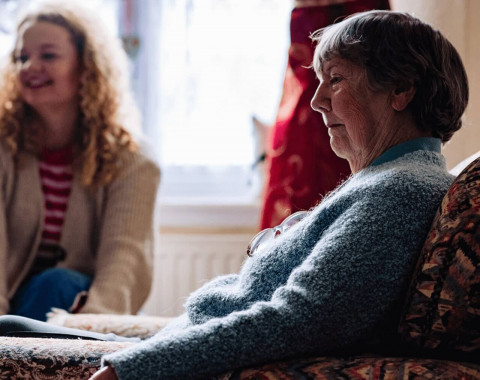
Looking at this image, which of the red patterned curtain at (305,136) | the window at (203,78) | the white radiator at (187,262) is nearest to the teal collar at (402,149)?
the red patterned curtain at (305,136)

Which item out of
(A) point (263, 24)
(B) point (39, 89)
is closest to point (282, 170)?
(B) point (39, 89)

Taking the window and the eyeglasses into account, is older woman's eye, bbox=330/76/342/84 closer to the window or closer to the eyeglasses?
the eyeglasses

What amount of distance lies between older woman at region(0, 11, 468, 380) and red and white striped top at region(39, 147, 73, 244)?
107 centimetres

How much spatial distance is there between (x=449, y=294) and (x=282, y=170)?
4.08ft

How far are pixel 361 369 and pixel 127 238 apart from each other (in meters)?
1.31

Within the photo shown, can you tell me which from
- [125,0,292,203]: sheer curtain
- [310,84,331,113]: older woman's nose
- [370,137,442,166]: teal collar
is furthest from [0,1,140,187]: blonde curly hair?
[370,137,442,166]: teal collar

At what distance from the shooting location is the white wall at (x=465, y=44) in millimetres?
1456

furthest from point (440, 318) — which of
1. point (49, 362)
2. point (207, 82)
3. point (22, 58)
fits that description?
point (207, 82)

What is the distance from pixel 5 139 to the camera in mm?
2084

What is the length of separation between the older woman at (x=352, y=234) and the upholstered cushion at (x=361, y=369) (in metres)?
0.02

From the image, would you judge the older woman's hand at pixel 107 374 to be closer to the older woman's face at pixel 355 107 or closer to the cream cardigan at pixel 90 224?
the older woman's face at pixel 355 107

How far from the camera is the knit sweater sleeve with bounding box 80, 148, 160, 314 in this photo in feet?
6.38

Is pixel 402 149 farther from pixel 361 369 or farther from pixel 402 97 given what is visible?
pixel 361 369

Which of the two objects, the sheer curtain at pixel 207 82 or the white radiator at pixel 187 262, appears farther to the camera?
the sheer curtain at pixel 207 82
